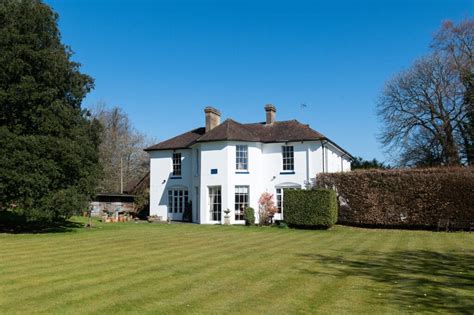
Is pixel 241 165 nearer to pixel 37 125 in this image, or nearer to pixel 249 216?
pixel 249 216

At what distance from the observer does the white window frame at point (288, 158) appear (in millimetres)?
31359

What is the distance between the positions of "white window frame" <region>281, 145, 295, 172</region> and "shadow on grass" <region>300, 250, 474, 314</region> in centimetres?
1650

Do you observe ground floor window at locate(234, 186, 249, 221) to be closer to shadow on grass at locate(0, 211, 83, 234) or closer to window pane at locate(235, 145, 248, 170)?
window pane at locate(235, 145, 248, 170)

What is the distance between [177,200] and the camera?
3456cm

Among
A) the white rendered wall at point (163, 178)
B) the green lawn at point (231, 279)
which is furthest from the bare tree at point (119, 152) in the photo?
the green lawn at point (231, 279)

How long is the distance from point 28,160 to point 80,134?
139 inches

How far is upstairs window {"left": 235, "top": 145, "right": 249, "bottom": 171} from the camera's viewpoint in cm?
3092

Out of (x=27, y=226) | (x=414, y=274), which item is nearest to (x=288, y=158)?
(x=27, y=226)

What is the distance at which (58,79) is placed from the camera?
22.8m

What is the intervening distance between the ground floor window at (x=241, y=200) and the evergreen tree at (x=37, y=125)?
10646 millimetres

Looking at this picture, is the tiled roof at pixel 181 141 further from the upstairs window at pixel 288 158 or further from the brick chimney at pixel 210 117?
the upstairs window at pixel 288 158

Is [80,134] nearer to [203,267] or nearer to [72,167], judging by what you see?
[72,167]

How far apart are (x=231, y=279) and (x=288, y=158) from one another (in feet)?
73.8

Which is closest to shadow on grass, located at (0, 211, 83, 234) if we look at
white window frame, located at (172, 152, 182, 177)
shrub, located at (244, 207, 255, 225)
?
white window frame, located at (172, 152, 182, 177)
